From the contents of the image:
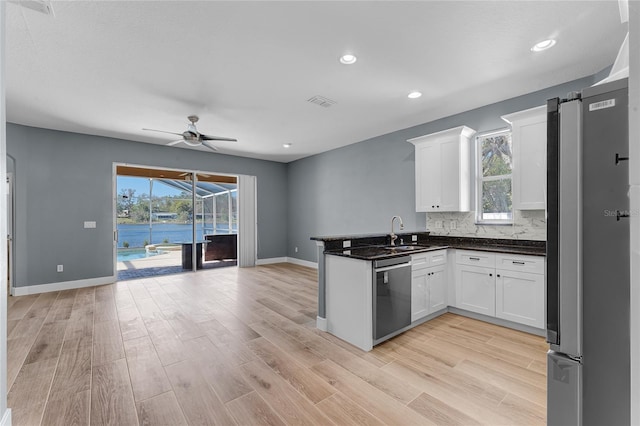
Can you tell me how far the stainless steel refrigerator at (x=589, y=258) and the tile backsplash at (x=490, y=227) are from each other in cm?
225

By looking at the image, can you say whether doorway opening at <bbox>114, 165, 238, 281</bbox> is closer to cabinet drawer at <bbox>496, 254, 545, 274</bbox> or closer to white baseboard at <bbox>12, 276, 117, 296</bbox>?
white baseboard at <bbox>12, 276, 117, 296</bbox>

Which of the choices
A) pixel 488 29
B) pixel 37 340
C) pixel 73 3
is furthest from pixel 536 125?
pixel 37 340

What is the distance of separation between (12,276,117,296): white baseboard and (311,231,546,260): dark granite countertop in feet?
15.6

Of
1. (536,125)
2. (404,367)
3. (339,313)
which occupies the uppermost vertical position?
(536,125)

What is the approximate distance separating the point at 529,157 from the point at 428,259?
1.65m

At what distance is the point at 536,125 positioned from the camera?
10.7ft

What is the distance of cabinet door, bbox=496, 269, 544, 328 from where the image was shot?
3016 mm

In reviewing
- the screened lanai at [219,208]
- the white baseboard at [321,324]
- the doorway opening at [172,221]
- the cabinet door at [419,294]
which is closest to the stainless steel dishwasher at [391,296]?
the cabinet door at [419,294]

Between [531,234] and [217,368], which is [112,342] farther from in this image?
[531,234]

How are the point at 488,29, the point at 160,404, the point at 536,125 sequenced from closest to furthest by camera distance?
the point at 160,404
the point at 488,29
the point at 536,125

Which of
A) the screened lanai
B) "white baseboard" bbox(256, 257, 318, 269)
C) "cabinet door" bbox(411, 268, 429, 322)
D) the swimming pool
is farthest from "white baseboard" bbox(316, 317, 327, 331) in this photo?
the swimming pool

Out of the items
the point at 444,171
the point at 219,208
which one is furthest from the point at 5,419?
the point at 219,208

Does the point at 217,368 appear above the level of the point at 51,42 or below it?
below

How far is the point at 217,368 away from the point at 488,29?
363 cm
